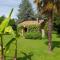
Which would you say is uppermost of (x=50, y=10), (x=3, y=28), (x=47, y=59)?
(x=50, y=10)

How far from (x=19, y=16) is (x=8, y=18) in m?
95.6

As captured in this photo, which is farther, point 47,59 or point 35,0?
point 35,0

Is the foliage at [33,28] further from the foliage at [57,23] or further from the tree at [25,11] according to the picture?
the tree at [25,11]

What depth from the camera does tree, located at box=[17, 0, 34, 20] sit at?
108 m

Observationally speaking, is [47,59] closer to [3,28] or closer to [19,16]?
[3,28]

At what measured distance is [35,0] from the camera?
31141 mm

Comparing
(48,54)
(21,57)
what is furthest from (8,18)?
(48,54)

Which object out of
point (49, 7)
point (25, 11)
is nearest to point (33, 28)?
point (49, 7)

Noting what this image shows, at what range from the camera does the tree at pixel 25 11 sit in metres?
108

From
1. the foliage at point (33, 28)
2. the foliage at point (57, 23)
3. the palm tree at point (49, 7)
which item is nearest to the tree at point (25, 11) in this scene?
the foliage at point (57, 23)

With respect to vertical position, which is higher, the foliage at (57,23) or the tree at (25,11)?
the tree at (25,11)

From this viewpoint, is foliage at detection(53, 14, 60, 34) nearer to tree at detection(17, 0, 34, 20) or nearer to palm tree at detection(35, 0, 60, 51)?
palm tree at detection(35, 0, 60, 51)

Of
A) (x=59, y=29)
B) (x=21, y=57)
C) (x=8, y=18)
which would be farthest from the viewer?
(x=59, y=29)

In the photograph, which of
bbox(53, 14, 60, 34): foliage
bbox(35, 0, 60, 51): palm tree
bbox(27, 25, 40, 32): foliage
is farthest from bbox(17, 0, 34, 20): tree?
bbox(35, 0, 60, 51): palm tree
